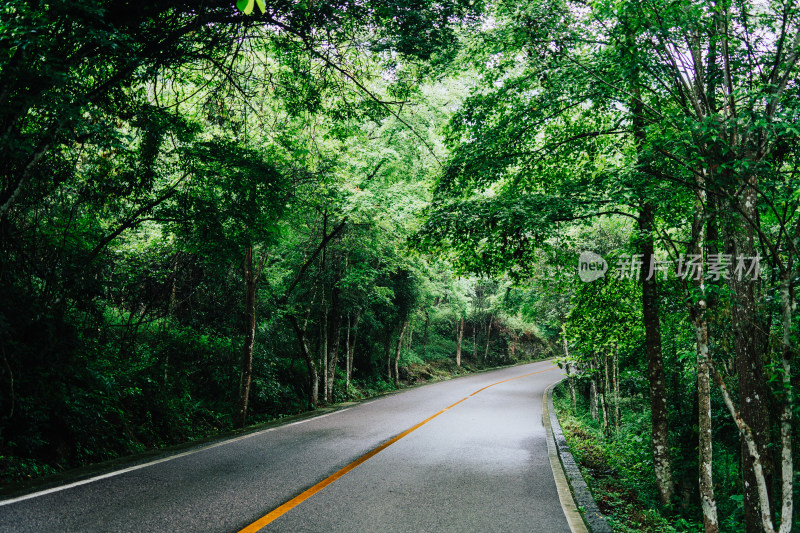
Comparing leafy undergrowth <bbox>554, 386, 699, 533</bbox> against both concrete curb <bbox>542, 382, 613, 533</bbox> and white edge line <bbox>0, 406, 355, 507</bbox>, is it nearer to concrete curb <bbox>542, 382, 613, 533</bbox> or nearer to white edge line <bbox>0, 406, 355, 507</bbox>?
concrete curb <bbox>542, 382, 613, 533</bbox>

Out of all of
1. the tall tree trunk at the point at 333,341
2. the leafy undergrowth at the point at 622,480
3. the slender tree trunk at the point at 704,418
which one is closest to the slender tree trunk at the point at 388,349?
the tall tree trunk at the point at 333,341

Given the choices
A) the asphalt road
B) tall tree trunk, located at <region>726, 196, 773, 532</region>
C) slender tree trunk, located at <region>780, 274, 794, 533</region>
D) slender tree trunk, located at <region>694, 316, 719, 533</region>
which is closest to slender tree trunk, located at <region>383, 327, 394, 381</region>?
the asphalt road

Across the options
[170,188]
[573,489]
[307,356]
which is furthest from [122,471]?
[307,356]

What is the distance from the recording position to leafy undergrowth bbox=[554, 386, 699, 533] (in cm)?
555

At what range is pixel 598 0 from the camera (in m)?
6.05

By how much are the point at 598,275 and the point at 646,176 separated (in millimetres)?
3549

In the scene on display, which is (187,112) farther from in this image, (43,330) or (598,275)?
(598,275)

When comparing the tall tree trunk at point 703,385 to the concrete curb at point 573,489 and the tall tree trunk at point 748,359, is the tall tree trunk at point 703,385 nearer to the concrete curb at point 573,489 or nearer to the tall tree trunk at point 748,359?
the tall tree trunk at point 748,359

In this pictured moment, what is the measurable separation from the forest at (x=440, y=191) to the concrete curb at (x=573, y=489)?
0.48 metres

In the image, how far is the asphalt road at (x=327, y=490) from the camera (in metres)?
4.16

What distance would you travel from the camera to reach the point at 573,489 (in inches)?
231

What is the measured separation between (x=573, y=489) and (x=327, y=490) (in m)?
3.33

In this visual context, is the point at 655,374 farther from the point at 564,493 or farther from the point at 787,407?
the point at 564,493

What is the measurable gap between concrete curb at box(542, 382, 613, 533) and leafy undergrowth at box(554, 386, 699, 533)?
0.22 meters
